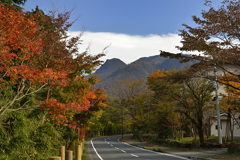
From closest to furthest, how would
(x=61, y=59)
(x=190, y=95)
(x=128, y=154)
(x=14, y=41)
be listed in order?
(x=14, y=41), (x=61, y=59), (x=128, y=154), (x=190, y=95)

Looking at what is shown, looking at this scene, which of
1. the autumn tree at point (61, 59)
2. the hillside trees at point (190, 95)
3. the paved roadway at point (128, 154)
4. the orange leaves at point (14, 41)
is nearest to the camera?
the orange leaves at point (14, 41)

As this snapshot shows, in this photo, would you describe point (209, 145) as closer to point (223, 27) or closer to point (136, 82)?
point (223, 27)

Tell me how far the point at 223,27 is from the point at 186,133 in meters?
24.3

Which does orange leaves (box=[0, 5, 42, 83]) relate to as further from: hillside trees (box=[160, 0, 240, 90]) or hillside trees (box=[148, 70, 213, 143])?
hillside trees (box=[148, 70, 213, 143])

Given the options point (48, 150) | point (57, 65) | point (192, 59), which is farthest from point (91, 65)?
point (192, 59)

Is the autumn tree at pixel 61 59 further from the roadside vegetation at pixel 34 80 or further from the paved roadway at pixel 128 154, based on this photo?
the paved roadway at pixel 128 154

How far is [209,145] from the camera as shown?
62.8ft

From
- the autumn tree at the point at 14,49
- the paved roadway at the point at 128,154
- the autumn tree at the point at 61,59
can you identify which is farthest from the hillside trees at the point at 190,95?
the autumn tree at the point at 14,49

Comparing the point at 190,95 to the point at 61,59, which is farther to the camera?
the point at 190,95

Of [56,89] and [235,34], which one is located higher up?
[235,34]

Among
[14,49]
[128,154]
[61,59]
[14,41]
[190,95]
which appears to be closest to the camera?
[14,41]

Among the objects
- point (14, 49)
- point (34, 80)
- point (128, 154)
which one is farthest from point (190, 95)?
point (14, 49)

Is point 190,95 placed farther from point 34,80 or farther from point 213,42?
point 34,80

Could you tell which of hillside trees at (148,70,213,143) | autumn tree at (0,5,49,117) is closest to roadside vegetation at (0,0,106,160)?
autumn tree at (0,5,49,117)
